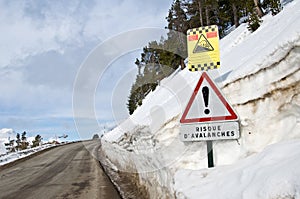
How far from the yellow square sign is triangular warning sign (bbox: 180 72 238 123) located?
203 mm

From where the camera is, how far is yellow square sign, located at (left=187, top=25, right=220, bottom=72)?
429 cm

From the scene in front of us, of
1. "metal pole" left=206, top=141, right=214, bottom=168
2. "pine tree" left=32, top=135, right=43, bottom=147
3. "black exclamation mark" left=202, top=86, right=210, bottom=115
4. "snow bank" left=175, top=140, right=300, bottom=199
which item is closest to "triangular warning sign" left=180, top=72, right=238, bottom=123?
"black exclamation mark" left=202, top=86, right=210, bottom=115

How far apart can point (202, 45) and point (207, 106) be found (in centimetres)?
99

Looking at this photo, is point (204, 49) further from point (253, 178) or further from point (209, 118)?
point (253, 178)

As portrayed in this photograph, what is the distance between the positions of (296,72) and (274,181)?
1.78 meters

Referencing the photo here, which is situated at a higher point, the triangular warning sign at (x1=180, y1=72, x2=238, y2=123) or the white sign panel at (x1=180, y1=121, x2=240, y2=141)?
the triangular warning sign at (x1=180, y1=72, x2=238, y2=123)

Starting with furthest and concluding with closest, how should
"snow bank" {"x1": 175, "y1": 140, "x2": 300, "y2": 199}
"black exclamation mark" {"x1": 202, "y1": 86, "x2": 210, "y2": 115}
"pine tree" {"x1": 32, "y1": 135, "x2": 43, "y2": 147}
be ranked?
"pine tree" {"x1": 32, "y1": 135, "x2": 43, "y2": 147} < "black exclamation mark" {"x1": 202, "y1": 86, "x2": 210, "y2": 115} < "snow bank" {"x1": 175, "y1": 140, "x2": 300, "y2": 199}

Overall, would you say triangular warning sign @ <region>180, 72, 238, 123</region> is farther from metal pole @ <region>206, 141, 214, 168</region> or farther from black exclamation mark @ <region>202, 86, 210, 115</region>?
metal pole @ <region>206, 141, 214, 168</region>

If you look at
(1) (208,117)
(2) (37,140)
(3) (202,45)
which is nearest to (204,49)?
(3) (202,45)

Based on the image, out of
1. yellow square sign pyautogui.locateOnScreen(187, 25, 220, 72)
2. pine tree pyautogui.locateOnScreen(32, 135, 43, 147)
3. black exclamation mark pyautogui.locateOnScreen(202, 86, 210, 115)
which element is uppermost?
yellow square sign pyautogui.locateOnScreen(187, 25, 220, 72)

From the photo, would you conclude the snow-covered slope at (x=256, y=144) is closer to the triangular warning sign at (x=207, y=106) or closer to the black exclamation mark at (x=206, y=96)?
the triangular warning sign at (x=207, y=106)

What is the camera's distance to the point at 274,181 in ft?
8.55

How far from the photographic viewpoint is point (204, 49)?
14.3 ft

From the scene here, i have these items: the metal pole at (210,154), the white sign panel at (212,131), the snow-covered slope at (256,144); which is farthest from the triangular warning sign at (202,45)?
the metal pole at (210,154)
